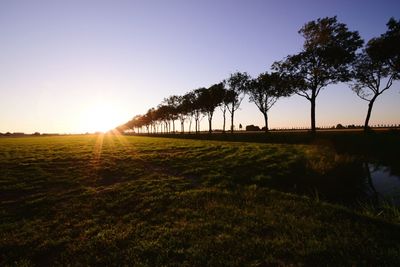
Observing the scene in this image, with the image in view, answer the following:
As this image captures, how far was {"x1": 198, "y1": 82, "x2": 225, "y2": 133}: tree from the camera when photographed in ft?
253

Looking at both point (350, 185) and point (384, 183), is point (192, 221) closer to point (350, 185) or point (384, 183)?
point (350, 185)

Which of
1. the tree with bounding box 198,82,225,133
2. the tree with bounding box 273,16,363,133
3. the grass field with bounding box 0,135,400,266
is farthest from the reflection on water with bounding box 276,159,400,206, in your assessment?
the tree with bounding box 198,82,225,133

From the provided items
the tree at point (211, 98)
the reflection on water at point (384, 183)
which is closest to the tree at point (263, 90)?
the tree at point (211, 98)

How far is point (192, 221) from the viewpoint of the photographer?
9930 mm

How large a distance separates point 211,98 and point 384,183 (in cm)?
6525

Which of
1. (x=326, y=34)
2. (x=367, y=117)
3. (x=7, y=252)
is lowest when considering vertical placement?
(x=7, y=252)

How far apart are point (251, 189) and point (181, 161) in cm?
1097

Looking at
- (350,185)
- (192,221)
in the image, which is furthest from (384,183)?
(192,221)

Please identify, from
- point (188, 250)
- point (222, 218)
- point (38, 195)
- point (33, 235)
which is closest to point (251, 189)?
point (222, 218)

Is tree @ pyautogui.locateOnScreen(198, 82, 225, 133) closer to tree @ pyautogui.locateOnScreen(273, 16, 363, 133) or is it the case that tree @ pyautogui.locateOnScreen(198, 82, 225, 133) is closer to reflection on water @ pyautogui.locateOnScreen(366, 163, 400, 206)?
tree @ pyautogui.locateOnScreen(273, 16, 363, 133)

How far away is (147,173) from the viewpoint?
758 inches

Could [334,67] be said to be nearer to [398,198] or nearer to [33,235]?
[398,198]

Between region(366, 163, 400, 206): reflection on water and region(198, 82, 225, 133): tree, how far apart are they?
57.9 m

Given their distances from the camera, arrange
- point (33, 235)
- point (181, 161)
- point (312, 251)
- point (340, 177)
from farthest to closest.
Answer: point (181, 161) < point (340, 177) < point (33, 235) < point (312, 251)
